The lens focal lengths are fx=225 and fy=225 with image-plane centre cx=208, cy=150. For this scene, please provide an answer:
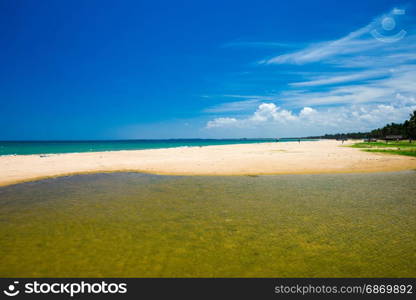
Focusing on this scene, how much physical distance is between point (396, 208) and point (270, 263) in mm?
8738

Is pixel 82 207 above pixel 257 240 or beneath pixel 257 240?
above

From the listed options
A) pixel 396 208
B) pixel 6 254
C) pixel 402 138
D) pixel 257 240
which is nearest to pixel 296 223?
pixel 257 240

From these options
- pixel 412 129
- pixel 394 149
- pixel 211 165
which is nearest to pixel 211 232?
pixel 211 165

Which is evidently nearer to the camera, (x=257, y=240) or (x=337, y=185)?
(x=257, y=240)

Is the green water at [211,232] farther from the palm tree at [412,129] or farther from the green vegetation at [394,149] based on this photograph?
the palm tree at [412,129]

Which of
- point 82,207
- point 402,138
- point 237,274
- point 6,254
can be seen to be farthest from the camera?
point 402,138

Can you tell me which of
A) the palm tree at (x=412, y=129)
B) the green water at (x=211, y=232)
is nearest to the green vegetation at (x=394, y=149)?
the green water at (x=211, y=232)

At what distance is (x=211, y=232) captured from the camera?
8547 mm

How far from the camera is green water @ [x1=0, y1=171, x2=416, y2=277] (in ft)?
20.3

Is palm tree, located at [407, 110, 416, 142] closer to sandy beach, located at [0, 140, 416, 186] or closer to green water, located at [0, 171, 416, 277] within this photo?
sandy beach, located at [0, 140, 416, 186]

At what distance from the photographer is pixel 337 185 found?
16.3 meters

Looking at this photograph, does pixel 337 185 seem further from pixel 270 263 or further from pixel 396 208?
pixel 270 263

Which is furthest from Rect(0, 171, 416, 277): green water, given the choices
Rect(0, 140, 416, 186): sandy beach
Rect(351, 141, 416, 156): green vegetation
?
Rect(351, 141, 416, 156): green vegetation

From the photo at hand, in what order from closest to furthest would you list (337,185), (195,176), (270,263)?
(270,263), (337,185), (195,176)
